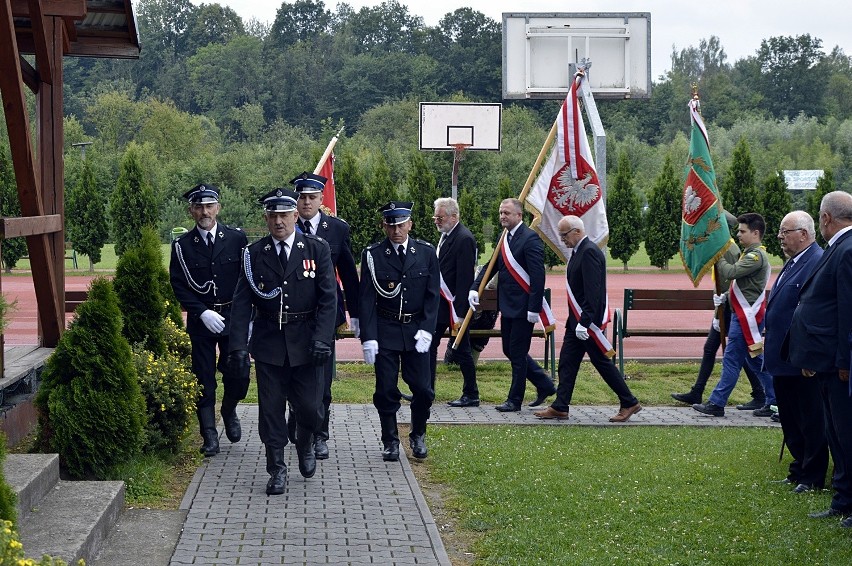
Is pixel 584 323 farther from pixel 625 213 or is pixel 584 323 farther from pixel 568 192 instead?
pixel 625 213

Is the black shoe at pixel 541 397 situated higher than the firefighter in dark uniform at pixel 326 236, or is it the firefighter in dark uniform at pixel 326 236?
the firefighter in dark uniform at pixel 326 236

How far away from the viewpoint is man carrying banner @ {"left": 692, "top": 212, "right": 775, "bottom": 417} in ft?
35.8

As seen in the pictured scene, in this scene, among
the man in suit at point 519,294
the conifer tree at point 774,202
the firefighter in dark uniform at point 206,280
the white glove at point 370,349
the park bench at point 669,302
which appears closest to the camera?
the white glove at point 370,349

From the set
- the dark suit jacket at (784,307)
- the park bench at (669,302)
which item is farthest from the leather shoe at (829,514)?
the park bench at (669,302)

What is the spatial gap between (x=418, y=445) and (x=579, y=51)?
388 inches

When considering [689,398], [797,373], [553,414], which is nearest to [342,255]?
[553,414]

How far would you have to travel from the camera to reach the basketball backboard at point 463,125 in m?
23.2

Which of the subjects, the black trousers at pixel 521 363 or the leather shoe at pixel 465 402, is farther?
the leather shoe at pixel 465 402

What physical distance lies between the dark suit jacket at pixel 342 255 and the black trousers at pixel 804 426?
3.21 metres

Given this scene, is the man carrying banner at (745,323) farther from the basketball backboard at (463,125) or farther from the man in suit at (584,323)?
the basketball backboard at (463,125)

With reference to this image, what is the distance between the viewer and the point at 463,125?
23562mm

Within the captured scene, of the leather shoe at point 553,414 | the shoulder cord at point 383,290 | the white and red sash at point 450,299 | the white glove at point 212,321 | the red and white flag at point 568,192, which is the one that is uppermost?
the red and white flag at point 568,192

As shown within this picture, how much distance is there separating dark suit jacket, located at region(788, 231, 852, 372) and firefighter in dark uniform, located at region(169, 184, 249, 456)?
13.2ft

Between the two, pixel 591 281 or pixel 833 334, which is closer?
pixel 833 334
